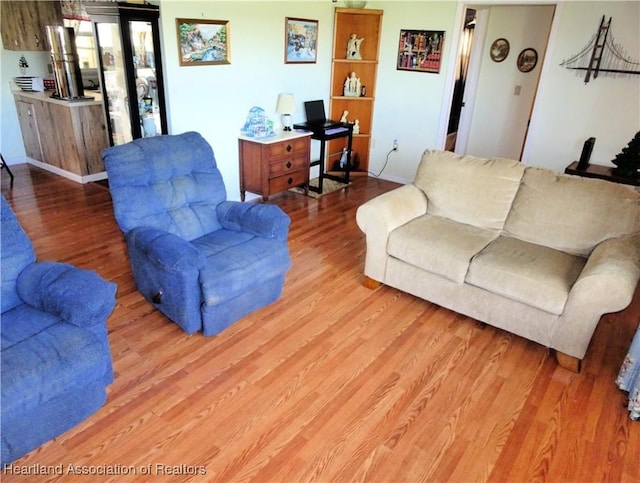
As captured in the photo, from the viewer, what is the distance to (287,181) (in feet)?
14.8

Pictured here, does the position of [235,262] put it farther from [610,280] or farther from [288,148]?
[288,148]

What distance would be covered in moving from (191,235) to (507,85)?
4635 millimetres

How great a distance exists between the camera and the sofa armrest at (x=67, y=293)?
1807mm

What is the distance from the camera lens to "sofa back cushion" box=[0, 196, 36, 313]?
194cm

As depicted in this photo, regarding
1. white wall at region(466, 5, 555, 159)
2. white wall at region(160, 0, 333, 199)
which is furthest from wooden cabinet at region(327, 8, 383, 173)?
white wall at region(466, 5, 555, 159)

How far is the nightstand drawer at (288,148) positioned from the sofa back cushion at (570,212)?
225 cm

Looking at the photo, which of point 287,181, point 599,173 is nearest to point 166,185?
point 287,181

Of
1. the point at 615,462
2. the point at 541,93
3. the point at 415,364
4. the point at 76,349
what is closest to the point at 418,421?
the point at 415,364

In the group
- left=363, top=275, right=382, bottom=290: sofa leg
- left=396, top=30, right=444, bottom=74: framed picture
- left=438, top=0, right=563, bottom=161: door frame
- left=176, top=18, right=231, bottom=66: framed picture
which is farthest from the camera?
left=396, top=30, right=444, bottom=74: framed picture

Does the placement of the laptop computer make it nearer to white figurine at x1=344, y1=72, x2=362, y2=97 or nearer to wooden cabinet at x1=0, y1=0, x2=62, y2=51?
white figurine at x1=344, y1=72, x2=362, y2=97

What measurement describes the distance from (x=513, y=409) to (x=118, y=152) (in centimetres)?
247

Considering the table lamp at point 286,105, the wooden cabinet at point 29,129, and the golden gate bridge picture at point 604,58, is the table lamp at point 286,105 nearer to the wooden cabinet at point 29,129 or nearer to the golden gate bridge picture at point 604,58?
the golden gate bridge picture at point 604,58

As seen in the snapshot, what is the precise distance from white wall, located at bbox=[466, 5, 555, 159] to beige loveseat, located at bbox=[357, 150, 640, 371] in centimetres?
298

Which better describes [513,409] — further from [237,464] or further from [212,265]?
[212,265]
